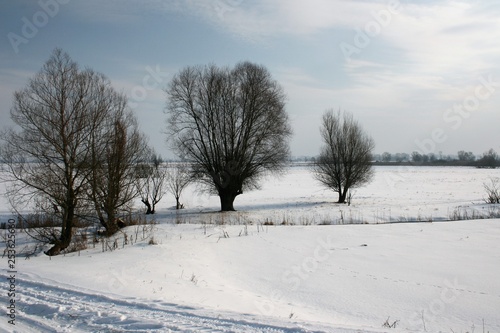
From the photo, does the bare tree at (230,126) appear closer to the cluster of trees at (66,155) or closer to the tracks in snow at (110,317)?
the cluster of trees at (66,155)

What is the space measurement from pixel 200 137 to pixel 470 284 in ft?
72.9

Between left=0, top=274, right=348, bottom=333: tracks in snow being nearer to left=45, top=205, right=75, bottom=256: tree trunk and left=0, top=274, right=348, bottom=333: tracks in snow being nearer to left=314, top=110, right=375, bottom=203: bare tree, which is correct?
left=45, top=205, right=75, bottom=256: tree trunk

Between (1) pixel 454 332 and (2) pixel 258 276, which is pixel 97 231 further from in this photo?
(1) pixel 454 332

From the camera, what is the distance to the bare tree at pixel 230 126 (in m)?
27.1

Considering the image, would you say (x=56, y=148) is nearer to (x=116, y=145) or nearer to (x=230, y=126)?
(x=116, y=145)

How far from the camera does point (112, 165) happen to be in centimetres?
1504

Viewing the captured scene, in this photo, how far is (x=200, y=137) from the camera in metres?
27.3
